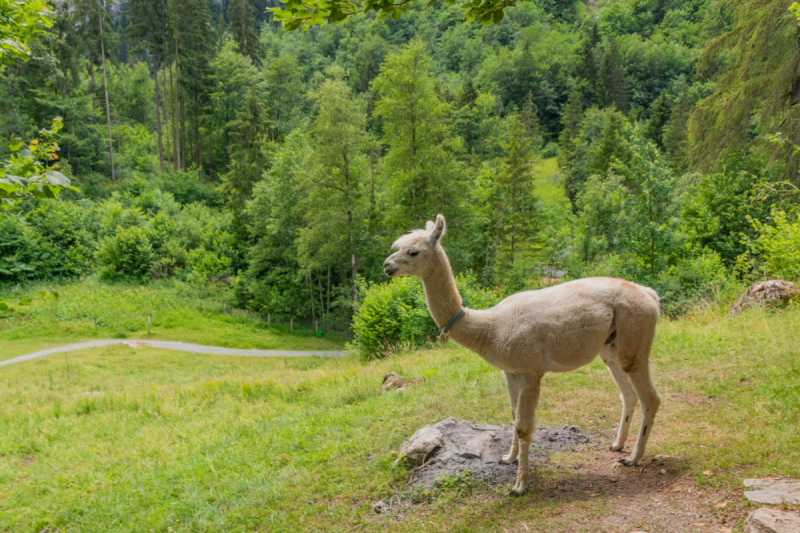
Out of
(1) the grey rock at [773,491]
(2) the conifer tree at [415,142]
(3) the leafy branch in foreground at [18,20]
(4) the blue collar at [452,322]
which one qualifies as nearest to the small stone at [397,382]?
(4) the blue collar at [452,322]

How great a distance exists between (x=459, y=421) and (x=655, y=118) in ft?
246

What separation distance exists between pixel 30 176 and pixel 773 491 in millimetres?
7017

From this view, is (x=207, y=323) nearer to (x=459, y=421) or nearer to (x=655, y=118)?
(x=459, y=421)

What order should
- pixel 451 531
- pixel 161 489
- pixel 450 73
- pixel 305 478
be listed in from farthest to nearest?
1. pixel 450 73
2. pixel 161 489
3. pixel 305 478
4. pixel 451 531

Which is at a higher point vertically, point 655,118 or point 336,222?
point 655,118

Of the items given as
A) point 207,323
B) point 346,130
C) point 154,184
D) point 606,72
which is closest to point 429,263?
point 346,130

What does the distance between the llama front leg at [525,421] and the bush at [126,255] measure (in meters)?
37.6

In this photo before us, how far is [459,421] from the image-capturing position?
6.89m

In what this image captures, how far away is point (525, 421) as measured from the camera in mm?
5016

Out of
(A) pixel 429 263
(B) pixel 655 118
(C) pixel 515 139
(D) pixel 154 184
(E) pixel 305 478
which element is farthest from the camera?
(B) pixel 655 118

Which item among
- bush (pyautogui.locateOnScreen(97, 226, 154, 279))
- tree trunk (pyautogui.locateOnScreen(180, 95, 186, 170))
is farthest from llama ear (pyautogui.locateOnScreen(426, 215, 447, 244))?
tree trunk (pyautogui.locateOnScreen(180, 95, 186, 170))

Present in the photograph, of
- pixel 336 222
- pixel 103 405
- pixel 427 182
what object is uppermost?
pixel 427 182

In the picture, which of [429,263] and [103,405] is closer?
[429,263]

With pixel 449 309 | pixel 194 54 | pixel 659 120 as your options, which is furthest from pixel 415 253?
pixel 659 120
